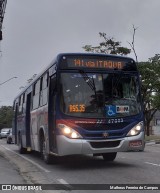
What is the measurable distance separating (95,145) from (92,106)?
113 cm

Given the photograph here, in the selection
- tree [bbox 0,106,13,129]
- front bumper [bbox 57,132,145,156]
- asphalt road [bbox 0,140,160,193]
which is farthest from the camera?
tree [bbox 0,106,13,129]

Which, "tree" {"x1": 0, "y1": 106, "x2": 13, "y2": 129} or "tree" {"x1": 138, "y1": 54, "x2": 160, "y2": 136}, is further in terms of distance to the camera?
"tree" {"x1": 0, "y1": 106, "x2": 13, "y2": 129}

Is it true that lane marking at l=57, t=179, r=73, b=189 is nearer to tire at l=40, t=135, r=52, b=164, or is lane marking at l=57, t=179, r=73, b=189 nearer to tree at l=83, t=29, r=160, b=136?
tire at l=40, t=135, r=52, b=164

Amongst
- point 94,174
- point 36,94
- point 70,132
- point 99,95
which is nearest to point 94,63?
point 99,95

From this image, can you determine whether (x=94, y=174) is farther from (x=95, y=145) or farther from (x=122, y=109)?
(x=122, y=109)

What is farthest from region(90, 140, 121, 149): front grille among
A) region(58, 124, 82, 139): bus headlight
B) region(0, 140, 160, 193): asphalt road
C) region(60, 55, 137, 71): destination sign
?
region(60, 55, 137, 71): destination sign

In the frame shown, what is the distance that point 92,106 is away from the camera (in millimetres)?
13102

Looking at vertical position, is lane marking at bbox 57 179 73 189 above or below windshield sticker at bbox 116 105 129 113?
below

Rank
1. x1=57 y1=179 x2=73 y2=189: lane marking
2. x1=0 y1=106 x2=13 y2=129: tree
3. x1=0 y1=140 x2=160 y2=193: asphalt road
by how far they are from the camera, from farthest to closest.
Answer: x1=0 y1=106 x2=13 y2=129: tree, x1=0 y1=140 x2=160 y2=193: asphalt road, x1=57 y1=179 x2=73 y2=189: lane marking

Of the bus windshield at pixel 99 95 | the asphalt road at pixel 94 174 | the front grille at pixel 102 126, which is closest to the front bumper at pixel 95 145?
the front grille at pixel 102 126

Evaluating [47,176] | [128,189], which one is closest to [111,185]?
[128,189]

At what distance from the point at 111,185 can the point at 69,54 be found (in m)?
4.93

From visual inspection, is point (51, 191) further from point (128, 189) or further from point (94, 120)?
point (94, 120)

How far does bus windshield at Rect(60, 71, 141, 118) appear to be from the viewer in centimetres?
1303
